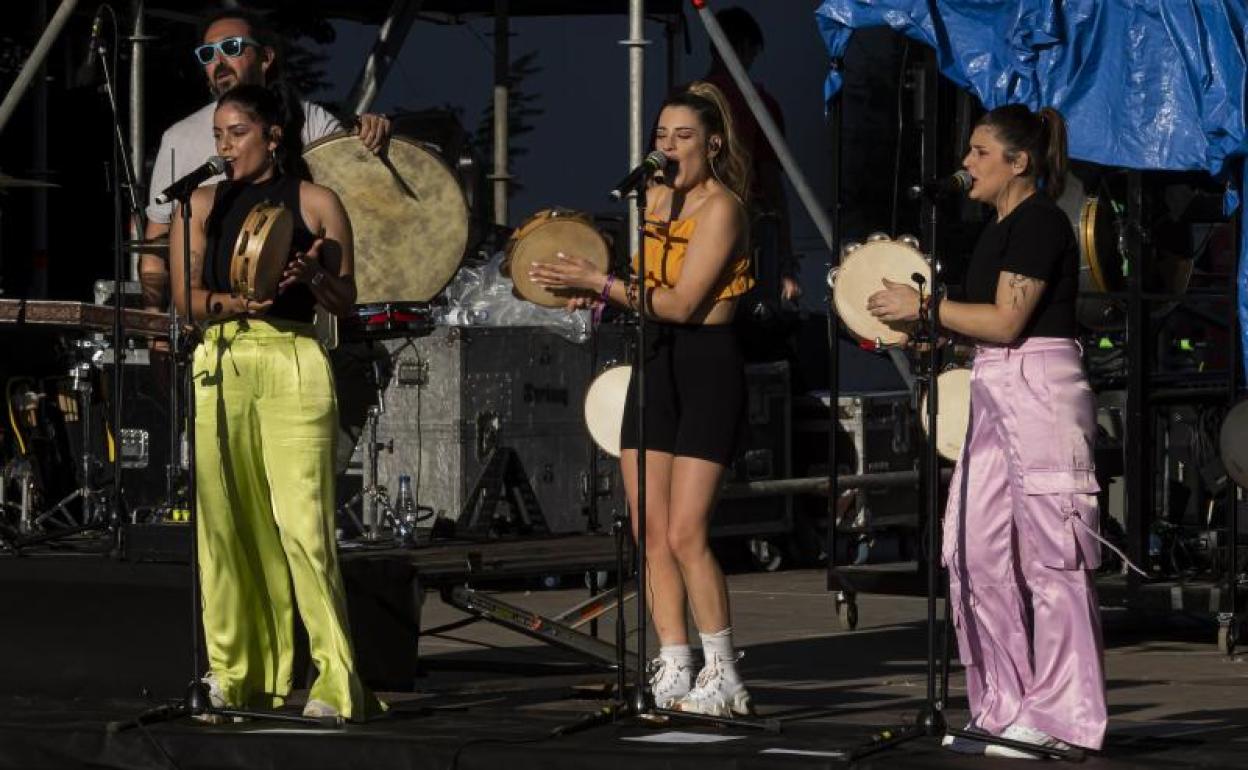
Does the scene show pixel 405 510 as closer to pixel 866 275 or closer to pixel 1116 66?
pixel 866 275

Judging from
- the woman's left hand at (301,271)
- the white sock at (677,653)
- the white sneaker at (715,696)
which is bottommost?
the white sneaker at (715,696)

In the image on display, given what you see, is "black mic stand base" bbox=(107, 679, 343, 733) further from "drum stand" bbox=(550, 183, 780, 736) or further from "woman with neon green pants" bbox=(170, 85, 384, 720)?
"drum stand" bbox=(550, 183, 780, 736)

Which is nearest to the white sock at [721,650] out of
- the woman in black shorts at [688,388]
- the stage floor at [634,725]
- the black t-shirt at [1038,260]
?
the woman in black shorts at [688,388]

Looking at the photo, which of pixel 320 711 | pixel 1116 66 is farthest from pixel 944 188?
pixel 1116 66

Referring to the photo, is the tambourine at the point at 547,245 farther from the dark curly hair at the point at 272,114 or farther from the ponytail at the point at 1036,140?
the ponytail at the point at 1036,140

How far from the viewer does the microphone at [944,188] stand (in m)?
6.93

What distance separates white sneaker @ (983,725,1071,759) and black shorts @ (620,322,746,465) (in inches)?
51.4

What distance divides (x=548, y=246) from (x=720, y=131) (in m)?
0.68

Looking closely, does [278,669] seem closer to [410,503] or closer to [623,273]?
[623,273]

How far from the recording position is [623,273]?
802 cm

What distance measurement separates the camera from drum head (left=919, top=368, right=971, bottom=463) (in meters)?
9.70

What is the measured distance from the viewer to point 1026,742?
6.73 m

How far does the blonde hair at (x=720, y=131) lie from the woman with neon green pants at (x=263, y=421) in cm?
114

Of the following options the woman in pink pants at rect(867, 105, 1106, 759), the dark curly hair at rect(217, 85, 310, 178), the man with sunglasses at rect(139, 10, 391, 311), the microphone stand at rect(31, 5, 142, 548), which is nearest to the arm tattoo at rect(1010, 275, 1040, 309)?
the woman in pink pants at rect(867, 105, 1106, 759)
